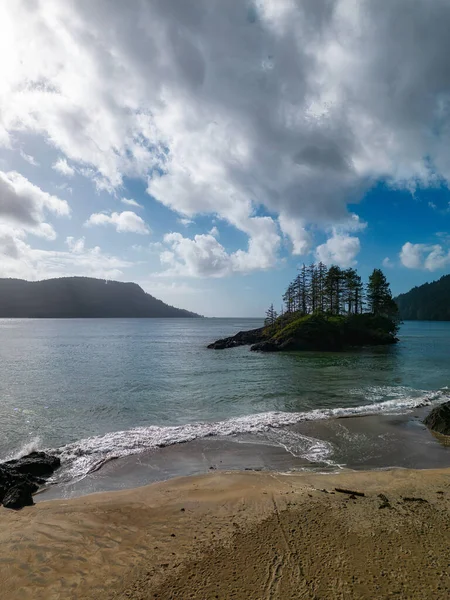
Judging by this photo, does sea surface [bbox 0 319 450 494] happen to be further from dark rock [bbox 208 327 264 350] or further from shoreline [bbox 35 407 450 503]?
dark rock [bbox 208 327 264 350]

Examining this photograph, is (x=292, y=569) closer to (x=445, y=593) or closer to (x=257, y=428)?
(x=445, y=593)

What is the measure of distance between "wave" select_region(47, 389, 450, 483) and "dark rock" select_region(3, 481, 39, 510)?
178 centimetres

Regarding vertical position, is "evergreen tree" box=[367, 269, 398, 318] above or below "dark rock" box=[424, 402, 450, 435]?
above

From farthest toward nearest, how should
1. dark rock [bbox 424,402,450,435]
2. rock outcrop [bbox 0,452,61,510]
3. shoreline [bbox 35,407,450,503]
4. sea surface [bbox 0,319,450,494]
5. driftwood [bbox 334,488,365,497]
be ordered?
dark rock [bbox 424,402,450,435], sea surface [bbox 0,319,450,494], shoreline [bbox 35,407,450,503], rock outcrop [bbox 0,452,61,510], driftwood [bbox 334,488,365,497]

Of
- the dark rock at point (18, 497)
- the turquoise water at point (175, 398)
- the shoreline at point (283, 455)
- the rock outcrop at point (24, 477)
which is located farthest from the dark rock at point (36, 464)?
the dark rock at point (18, 497)

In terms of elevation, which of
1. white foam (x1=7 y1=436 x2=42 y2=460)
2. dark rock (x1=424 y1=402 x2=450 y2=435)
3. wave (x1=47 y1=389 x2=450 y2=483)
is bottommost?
white foam (x1=7 y1=436 x2=42 y2=460)

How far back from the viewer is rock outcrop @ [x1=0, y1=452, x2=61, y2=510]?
942cm

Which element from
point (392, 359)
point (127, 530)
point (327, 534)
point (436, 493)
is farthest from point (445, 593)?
point (392, 359)

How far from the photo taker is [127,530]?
25.7 feet

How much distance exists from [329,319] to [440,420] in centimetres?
5164

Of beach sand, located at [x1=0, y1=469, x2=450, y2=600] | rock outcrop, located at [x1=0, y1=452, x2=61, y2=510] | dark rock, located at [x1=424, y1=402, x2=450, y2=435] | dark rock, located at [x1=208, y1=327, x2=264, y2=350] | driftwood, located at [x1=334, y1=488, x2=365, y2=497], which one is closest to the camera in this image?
beach sand, located at [x1=0, y1=469, x2=450, y2=600]

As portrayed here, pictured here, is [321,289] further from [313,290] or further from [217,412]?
[217,412]

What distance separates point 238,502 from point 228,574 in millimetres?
2970

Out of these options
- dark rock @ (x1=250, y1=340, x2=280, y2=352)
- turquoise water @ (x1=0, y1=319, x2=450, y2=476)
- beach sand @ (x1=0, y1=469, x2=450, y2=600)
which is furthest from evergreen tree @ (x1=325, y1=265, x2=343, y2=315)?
beach sand @ (x1=0, y1=469, x2=450, y2=600)
